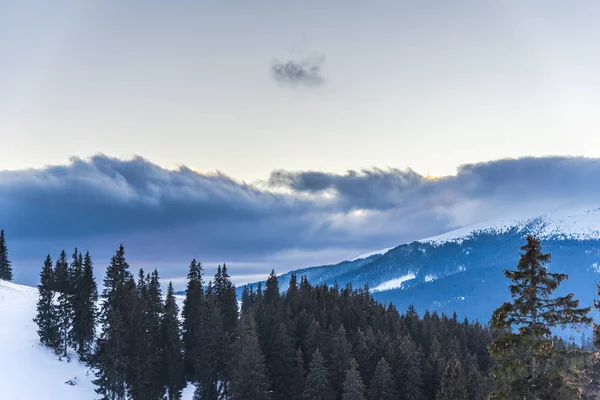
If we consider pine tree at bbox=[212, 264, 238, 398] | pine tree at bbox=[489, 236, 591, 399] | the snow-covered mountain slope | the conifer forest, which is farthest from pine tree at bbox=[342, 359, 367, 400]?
the snow-covered mountain slope

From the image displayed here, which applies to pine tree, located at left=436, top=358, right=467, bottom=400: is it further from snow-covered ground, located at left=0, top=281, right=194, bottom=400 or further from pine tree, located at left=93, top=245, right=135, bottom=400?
snow-covered ground, located at left=0, top=281, right=194, bottom=400

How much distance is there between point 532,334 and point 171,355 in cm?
7450

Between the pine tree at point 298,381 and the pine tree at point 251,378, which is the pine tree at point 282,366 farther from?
the pine tree at point 251,378

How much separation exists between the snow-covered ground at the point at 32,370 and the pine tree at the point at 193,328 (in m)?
5.85

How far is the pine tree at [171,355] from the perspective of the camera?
83.8 metres

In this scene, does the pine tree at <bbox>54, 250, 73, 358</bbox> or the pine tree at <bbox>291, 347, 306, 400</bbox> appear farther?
the pine tree at <bbox>54, 250, 73, 358</bbox>

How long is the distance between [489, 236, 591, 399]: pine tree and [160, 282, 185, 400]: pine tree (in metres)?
72.7

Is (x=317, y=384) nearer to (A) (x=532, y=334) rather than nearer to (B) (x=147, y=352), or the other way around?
(B) (x=147, y=352)

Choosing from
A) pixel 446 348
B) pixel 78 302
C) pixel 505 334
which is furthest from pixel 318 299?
pixel 505 334

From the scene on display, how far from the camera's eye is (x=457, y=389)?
57375mm

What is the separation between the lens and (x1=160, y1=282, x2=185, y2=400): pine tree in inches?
3297

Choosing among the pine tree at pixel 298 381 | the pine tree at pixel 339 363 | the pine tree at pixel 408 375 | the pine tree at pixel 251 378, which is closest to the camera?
the pine tree at pixel 251 378

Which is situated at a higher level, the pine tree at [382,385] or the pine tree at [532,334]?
the pine tree at [532,334]

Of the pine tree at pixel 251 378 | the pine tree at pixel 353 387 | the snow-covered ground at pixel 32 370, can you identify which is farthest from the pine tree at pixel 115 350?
the pine tree at pixel 353 387
